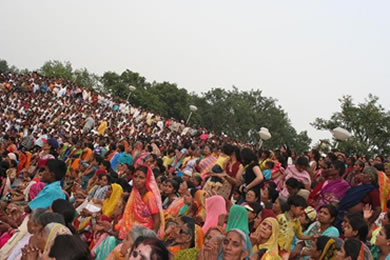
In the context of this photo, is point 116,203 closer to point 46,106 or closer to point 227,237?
point 227,237

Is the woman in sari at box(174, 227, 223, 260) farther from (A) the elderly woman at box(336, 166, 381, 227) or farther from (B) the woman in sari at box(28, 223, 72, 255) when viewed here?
(A) the elderly woman at box(336, 166, 381, 227)

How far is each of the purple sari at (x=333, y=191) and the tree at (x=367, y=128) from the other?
1530 centimetres

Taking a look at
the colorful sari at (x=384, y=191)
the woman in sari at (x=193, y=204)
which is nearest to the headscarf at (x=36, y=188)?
the woman in sari at (x=193, y=204)

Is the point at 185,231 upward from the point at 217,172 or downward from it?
downward

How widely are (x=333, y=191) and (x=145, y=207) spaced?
335 cm

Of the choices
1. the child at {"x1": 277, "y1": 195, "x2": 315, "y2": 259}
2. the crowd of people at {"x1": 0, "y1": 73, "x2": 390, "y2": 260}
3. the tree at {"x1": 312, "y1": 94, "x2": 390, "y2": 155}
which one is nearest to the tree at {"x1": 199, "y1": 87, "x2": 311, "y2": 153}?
the tree at {"x1": 312, "y1": 94, "x2": 390, "y2": 155}

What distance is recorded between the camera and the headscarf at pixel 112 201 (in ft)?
20.1

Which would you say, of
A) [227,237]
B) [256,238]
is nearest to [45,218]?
[227,237]

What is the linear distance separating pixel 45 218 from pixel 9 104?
69.6 ft

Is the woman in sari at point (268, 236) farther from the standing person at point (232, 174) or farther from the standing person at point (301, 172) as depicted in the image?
the standing person at point (301, 172)

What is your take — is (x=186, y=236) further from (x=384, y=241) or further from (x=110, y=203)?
(x=384, y=241)

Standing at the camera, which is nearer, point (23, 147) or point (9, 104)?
point (23, 147)

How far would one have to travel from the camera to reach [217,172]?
7590 millimetres

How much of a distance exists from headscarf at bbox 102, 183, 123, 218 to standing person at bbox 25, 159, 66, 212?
66cm
